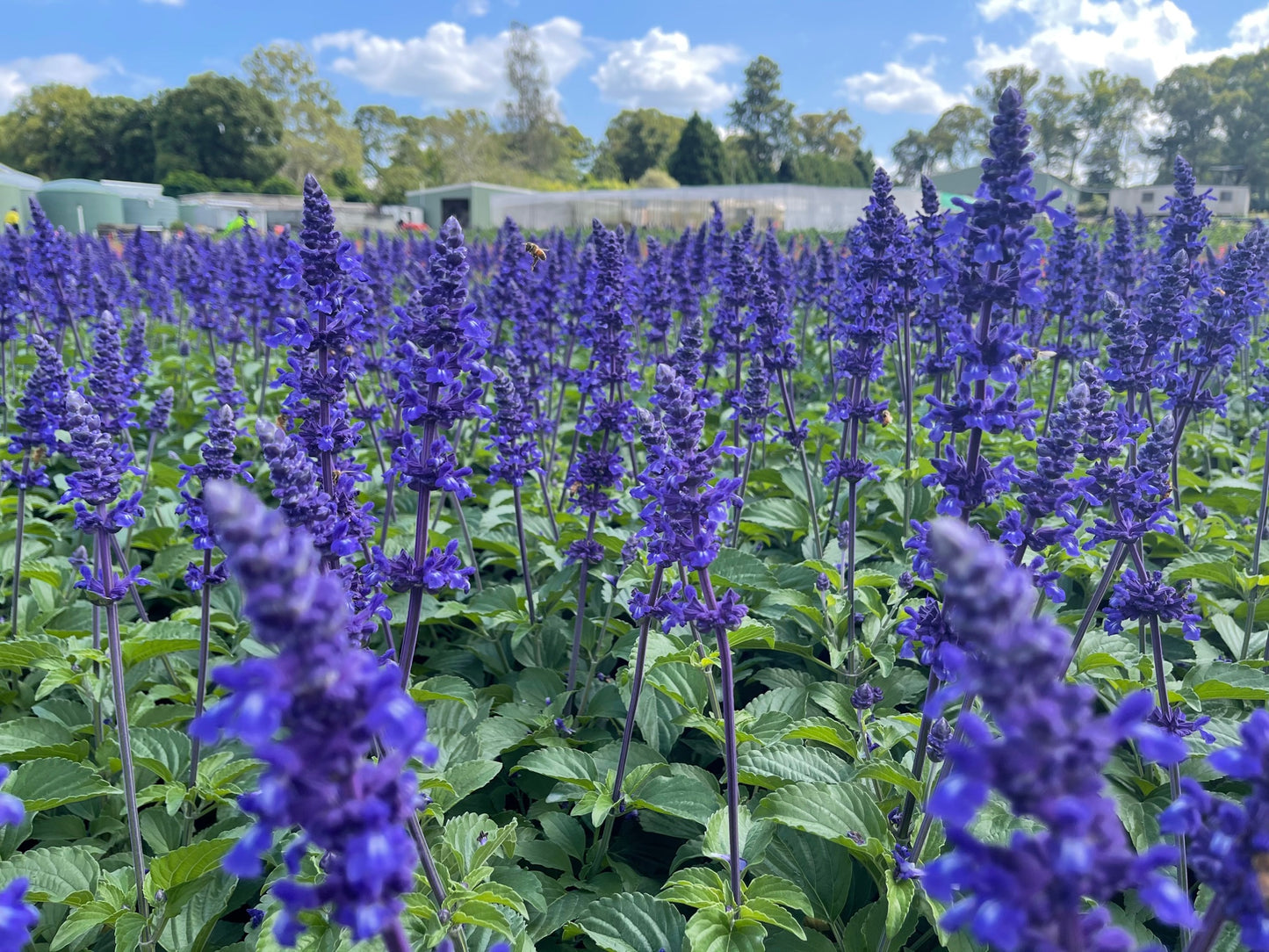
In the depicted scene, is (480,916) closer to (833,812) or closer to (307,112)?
(833,812)

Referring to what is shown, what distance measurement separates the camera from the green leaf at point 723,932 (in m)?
3.23

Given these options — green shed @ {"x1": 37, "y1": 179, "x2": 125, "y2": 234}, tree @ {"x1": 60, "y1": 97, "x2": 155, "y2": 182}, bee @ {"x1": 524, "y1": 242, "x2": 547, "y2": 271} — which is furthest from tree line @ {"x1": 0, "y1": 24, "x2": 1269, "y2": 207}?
bee @ {"x1": 524, "y1": 242, "x2": 547, "y2": 271}

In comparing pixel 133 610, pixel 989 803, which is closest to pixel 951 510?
pixel 989 803

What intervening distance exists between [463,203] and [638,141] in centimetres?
6053

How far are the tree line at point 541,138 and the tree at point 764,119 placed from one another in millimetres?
195

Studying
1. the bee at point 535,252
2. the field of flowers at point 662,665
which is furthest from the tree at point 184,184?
the field of flowers at point 662,665

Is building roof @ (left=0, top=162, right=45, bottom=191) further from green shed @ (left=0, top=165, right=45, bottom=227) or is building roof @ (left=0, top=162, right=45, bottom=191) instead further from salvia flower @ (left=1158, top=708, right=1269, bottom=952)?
salvia flower @ (left=1158, top=708, right=1269, bottom=952)

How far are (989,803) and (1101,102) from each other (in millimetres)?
138445

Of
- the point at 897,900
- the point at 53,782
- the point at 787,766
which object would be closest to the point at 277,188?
the point at 53,782

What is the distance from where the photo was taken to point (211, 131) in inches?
3728

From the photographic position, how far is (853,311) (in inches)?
268

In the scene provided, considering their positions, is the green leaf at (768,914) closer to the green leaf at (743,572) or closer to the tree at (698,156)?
the green leaf at (743,572)

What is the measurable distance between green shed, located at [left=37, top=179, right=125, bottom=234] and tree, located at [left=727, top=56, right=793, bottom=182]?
87689 mm

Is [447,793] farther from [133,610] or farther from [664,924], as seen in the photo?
[133,610]
